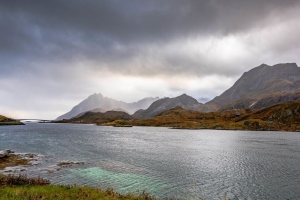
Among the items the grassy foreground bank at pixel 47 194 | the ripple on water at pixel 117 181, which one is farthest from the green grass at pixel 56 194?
the ripple on water at pixel 117 181

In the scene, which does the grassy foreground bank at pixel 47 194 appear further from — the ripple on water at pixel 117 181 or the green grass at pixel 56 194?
the ripple on water at pixel 117 181

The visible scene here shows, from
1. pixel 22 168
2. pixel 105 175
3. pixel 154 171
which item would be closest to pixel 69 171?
pixel 105 175

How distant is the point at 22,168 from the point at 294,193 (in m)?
55.9

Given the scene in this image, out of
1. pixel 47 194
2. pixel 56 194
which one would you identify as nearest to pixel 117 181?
pixel 56 194

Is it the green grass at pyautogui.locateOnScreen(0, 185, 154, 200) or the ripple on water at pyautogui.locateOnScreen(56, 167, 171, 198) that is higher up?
the green grass at pyautogui.locateOnScreen(0, 185, 154, 200)

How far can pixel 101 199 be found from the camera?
23781 mm

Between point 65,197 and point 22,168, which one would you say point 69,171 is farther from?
point 65,197

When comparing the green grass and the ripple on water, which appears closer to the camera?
the green grass

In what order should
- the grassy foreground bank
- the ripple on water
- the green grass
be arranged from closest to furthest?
the green grass → the grassy foreground bank → the ripple on water

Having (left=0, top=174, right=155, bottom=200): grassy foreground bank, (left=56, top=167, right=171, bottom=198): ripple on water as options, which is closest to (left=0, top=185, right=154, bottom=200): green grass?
(left=0, top=174, right=155, bottom=200): grassy foreground bank

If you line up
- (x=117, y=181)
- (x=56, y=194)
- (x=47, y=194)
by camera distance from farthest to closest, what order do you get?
(x=117, y=181) → (x=56, y=194) → (x=47, y=194)

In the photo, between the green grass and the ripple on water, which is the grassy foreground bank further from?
the ripple on water

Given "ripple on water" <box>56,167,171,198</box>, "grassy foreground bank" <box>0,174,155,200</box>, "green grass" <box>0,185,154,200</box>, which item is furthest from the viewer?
"ripple on water" <box>56,167,171,198</box>

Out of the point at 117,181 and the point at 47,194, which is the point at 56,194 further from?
the point at 117,181
